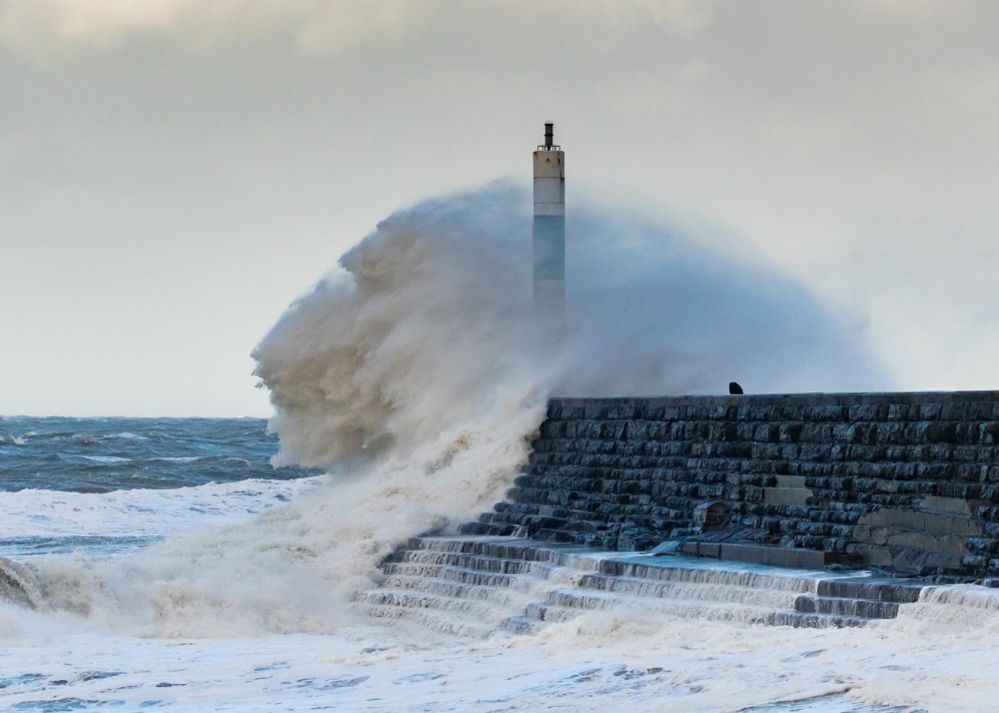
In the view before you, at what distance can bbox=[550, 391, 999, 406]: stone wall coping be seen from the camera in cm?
1327

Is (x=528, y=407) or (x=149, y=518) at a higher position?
(x=528, y=407)

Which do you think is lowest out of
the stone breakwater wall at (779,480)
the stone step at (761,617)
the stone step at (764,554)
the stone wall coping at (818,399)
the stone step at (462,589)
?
the stone step at (462,589)

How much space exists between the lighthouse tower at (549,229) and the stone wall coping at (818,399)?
4.46m

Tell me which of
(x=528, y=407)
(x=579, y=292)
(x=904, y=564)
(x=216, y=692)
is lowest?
(x=216, y=692)

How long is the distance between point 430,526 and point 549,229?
659 cm

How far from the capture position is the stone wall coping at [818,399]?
522 inches

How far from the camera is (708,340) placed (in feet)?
72.0

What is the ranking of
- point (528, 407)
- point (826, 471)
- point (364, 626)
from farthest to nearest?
point (528, 407) < point (364, 626) < point (826, 471)

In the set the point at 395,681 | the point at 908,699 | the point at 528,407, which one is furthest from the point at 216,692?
the point at 528,407

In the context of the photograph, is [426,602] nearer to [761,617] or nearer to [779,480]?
[779,480]

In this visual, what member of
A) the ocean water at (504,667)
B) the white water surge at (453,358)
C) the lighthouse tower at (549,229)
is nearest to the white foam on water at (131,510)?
the white water surge at (453,358)

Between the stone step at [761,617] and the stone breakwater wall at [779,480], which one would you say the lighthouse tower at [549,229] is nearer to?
the stone breakwater wall at [779,480]

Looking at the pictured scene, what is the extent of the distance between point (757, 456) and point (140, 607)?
602 centimetres

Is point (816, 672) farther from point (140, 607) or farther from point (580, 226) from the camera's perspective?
point (580, 226)
